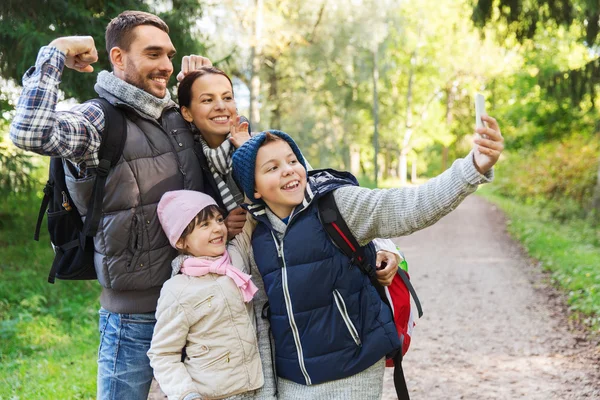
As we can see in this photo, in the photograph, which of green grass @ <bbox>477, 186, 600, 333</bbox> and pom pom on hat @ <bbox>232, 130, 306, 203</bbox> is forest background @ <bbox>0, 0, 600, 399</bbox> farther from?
pom pom on hat @ <bbox>232, 130, 306, 203</bbox>

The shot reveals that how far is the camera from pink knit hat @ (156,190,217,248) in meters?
2.36

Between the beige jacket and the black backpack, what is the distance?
42 cm

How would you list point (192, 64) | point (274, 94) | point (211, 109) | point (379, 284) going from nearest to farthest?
point (379, 284) < point (211, 109) < point (192, 64) < point (274, 94)

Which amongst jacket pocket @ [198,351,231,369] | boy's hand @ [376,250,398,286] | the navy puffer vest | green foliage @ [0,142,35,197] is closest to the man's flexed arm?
the navy puffer vest

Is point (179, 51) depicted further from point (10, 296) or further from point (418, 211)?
point (418, 211)

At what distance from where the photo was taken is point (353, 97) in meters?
28.7

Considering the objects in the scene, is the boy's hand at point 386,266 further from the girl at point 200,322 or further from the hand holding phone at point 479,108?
the hand holding phone at point 479,108

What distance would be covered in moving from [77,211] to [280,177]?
892 millimetres

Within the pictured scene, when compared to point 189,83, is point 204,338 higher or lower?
lower

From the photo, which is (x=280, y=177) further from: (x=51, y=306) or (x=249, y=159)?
(x=51, y=306)

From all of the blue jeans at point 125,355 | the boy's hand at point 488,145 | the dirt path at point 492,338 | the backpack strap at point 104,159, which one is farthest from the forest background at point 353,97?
the boy's hand at point 488,145

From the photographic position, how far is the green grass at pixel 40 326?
16.5 feet

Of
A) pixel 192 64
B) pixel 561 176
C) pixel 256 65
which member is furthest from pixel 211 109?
pixel 561 176

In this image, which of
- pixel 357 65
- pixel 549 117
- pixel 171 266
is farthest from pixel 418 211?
pixel 357 65
